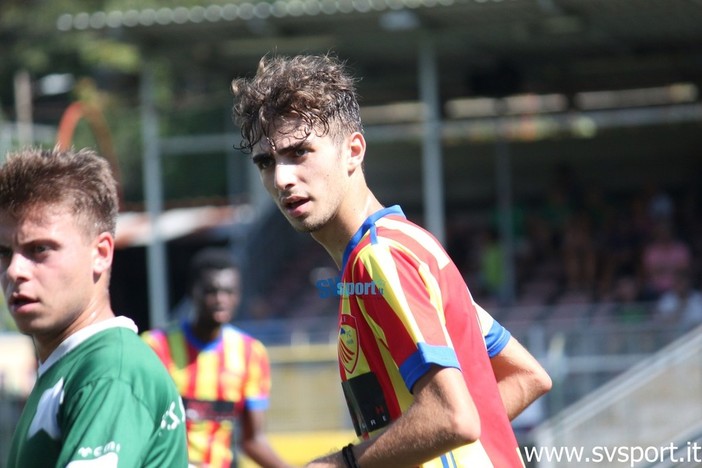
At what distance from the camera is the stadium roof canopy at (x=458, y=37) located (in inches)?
555

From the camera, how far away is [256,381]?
6902 millimetres

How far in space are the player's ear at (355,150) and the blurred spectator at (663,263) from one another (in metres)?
10.5

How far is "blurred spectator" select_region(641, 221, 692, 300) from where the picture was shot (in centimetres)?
1329

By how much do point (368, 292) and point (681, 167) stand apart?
16.3 meters

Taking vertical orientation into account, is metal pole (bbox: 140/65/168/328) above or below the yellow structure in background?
above

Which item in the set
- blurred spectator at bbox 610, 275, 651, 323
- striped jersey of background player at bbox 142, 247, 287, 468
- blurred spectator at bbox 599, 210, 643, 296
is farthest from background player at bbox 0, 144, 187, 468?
blurred spectator at bbox 599, 210, 643, 296

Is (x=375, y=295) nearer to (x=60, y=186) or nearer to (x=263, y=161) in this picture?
(x=263, y=161)

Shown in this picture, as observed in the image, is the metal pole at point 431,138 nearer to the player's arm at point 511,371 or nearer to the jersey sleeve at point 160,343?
the jersey sleeve at point 160,343

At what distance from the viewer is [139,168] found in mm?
35688

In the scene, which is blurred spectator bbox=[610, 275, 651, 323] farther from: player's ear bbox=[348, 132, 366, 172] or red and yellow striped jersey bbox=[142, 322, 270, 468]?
player's ear bbox=[348, 132, 366, 172]

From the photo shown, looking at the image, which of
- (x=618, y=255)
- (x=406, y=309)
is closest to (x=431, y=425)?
(x=406, y=309)

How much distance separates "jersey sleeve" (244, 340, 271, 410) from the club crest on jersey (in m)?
3.62

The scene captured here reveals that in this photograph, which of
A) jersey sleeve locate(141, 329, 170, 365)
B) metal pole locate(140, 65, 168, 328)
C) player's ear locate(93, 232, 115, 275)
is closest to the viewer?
player's ear locate(93, 232, 115, 275)

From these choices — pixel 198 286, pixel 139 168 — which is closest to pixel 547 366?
pixel 198 286
